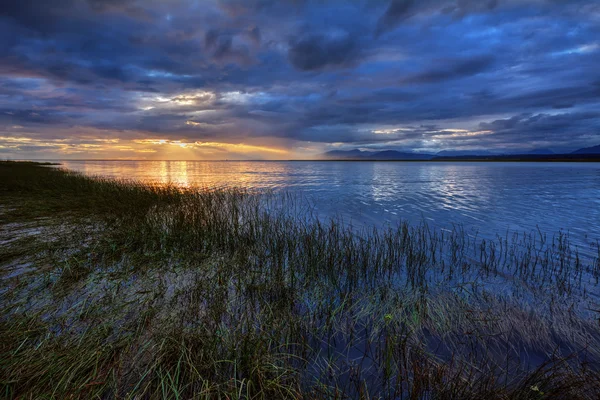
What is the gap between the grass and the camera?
360 centimetres

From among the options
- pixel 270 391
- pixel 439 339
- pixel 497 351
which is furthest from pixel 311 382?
pixel 497 351

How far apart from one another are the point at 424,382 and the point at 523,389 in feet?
3.90

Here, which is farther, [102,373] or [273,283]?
[273,283]

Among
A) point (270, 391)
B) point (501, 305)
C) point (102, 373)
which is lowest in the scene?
point (501, 305)

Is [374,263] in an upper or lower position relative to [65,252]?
lower

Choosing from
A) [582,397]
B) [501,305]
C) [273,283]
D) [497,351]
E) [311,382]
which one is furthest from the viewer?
[273,283]

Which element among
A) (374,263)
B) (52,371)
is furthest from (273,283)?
(52,371)

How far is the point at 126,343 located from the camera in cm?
427

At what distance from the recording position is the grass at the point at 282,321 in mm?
3596

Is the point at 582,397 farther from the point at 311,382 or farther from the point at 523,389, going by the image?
the point at 311,382

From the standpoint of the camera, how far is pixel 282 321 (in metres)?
5.04

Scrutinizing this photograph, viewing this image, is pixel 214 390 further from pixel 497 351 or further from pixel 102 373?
pixel 497 351

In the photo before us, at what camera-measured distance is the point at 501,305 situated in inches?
252

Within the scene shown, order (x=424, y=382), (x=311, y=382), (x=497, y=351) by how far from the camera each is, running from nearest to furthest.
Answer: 1. (x=424, y=382)
2. (x=311, y=382)
3. (x=497, y=351)
